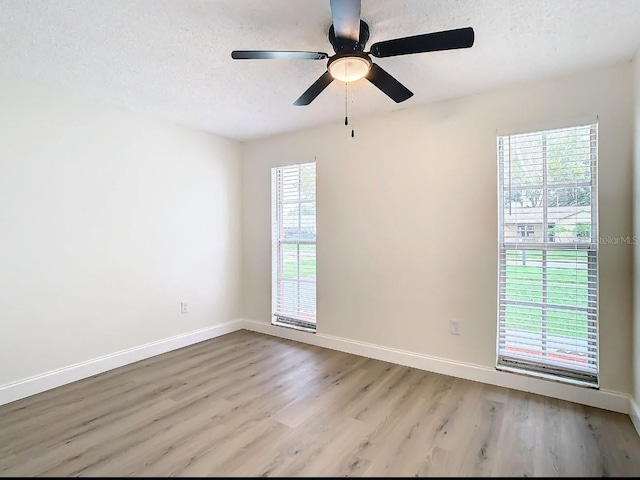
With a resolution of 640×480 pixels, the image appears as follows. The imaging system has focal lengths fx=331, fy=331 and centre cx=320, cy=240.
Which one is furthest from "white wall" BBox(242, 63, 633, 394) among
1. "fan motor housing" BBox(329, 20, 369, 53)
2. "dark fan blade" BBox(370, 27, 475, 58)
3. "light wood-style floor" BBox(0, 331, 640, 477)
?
"dark fan blade" BBox(370, 27, 475, 58)

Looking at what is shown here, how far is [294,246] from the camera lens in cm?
401

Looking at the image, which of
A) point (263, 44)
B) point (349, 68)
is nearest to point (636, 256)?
point (349, 68)

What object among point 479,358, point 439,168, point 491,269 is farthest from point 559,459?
point 439,168

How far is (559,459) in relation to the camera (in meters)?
1.82

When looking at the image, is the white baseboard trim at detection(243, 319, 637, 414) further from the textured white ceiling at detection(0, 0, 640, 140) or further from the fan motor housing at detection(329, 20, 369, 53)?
the fan motor housing at detection(329, 20, 369, 53)

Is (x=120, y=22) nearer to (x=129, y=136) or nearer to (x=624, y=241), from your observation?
(x=129, y=136)

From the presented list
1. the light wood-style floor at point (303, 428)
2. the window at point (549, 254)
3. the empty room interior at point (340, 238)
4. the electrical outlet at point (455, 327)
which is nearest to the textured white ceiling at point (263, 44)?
the empty room interior at point (340, 238)

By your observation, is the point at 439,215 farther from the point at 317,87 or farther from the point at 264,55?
the point at 264,55

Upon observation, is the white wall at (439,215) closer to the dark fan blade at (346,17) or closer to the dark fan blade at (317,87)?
the dark fan blade at (317,87)

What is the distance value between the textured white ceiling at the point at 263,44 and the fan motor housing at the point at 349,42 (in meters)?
0.05

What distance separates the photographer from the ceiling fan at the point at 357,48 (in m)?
1.53

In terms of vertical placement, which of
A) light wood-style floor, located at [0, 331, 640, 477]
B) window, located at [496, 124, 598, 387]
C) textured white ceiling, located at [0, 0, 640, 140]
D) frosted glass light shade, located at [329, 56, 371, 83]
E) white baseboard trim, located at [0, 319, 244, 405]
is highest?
textured white ceiling, located at [0, 0, 640, 140]

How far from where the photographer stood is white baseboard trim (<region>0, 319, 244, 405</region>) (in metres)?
2.51

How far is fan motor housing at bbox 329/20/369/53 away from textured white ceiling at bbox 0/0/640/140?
0.05m
